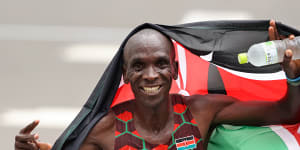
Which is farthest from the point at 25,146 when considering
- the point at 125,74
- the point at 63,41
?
the point at 63,41

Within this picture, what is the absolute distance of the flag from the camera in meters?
1.49

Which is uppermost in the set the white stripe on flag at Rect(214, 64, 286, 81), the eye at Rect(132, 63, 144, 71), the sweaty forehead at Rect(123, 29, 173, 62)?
the sweaty forehead at Rect(123, 29, 173, 62)

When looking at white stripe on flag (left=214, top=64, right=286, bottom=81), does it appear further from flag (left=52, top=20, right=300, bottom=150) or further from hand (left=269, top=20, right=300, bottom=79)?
hand (left=269, top=20, right=300, bottom=79)

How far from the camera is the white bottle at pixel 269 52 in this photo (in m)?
1.34

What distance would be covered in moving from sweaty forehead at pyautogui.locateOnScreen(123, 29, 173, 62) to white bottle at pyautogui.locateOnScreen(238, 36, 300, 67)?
32 cm

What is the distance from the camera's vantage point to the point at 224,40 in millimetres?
1523

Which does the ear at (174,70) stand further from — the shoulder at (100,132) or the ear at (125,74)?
the shoulder at (100,132)

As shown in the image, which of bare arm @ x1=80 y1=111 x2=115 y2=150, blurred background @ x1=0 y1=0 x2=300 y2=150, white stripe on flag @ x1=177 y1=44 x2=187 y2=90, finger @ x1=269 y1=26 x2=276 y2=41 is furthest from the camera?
blurred background @ x1=0 y1=0 x2=300 y2=150

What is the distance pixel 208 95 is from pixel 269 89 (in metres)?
0.28

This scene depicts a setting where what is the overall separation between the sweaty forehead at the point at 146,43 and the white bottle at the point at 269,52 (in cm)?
32

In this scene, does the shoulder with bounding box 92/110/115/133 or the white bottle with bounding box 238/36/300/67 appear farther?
the shoulder with bounding box 92/110/115/133

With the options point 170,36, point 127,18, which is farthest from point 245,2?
point 170,36

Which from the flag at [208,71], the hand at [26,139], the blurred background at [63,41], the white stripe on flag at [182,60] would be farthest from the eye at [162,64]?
the blurred background at [63,41]

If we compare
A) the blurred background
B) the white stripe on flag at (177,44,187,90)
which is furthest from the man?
the blurred background
